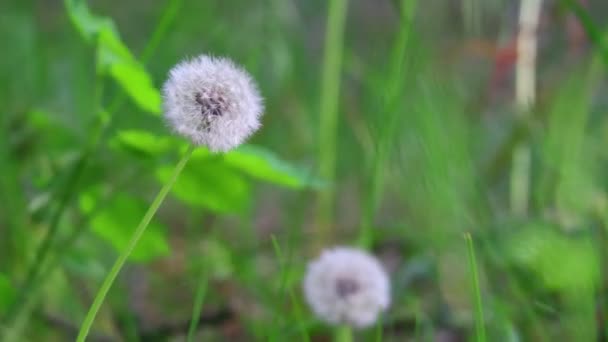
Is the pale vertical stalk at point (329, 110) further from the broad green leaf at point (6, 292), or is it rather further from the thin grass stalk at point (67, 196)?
the broad green leaf at point (6, 292)

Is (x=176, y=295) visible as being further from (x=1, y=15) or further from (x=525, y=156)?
(x=1, y=15)

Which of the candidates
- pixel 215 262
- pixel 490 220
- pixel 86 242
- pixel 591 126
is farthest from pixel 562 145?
pixel 86 242

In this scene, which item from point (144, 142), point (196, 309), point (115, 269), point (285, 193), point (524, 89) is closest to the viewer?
point (115, 269)

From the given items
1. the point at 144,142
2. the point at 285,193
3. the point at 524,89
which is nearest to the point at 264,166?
the point at 144,142

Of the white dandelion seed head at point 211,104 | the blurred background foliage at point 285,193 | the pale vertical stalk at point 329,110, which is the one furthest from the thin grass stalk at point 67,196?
the pale vertical stalk at point 329,110

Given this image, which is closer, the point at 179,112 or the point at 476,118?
the point at 179,112

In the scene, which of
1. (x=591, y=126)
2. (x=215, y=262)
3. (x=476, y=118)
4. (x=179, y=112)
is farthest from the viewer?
(x=476, y=118)

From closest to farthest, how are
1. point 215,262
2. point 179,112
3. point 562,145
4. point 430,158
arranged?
point 179,112 → point 430,158 → point 215,262 → point 562,145

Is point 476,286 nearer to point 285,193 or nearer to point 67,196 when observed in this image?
point 67,196
